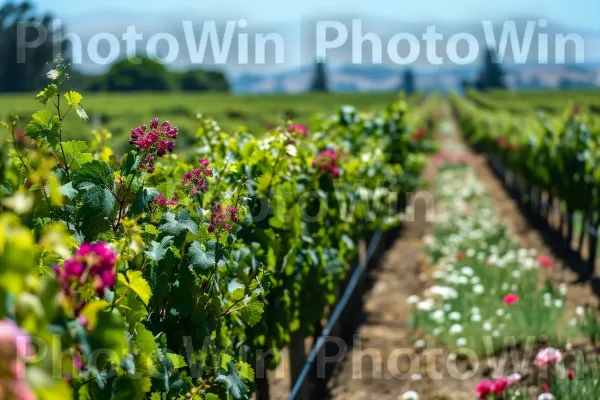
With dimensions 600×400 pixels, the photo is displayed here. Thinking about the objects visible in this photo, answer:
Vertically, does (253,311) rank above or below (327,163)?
below

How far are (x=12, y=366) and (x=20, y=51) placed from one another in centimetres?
7922

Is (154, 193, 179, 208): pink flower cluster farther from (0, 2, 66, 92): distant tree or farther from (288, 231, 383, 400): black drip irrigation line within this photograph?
(0, 2, 66, 92): distant tree

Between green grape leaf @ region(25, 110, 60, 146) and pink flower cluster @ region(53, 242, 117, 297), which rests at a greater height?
green grape leaf @ region(25, 110, 60, 146)

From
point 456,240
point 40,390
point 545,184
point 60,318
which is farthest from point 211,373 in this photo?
point 545,184

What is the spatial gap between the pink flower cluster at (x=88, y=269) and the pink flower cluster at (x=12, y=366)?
34 cm

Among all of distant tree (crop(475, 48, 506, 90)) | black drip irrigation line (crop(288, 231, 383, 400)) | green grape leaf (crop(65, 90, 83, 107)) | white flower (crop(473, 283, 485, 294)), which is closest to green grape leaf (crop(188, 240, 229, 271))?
green grape leaf (crop(65, 90, 83, 107))

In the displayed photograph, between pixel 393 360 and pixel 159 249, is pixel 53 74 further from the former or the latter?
pixel 393 360

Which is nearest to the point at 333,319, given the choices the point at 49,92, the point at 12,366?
the point at 49,92

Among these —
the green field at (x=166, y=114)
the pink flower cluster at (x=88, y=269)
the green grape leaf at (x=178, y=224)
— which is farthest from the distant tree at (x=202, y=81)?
the pink flower cluster at (x=88, y=269)

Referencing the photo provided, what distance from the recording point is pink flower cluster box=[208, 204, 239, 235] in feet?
7.50

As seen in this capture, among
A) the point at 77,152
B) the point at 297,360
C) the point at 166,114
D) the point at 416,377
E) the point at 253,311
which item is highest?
the point at 77,152

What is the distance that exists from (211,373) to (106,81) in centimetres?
10592

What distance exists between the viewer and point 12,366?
0.91 m

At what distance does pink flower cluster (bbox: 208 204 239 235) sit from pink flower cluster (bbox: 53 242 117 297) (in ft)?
2.90
